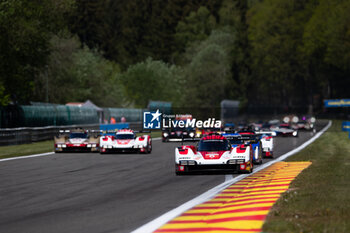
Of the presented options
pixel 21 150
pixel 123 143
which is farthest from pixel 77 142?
pixel 21 150

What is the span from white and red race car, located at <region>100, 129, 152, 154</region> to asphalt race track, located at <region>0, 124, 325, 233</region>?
190 inches

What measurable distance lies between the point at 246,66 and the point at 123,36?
32.1 meters

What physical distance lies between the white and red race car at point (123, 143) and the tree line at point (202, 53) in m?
40.0

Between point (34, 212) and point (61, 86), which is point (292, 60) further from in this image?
point (34, 212)

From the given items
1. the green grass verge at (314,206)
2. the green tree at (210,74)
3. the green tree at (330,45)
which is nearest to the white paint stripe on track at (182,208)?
the green grass verge at (314,206)

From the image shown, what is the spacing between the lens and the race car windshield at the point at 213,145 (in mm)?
20553

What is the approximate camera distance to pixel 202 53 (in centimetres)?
10675

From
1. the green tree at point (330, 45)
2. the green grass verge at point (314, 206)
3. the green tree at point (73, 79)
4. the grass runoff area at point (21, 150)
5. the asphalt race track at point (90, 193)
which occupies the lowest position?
the grass runoff area at point (21, 150)

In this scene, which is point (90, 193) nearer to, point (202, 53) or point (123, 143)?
point (123, 143)

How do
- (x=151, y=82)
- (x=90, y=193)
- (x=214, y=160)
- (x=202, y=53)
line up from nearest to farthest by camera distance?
(x=90, y=193) → (x=214, y=160) → (x=202, y=53) → (x=151, y=82)

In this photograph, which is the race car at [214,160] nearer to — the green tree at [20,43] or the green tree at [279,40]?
the green tree at [20,43]

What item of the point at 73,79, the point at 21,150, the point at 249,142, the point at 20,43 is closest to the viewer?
the point at 249,142

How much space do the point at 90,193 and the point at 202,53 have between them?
3626 inches

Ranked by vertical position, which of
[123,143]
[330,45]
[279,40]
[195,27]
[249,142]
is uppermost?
[195,27]
